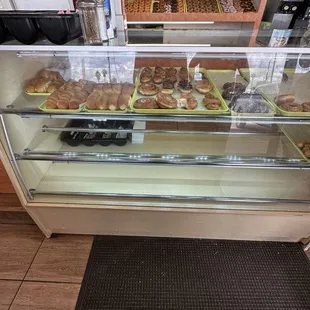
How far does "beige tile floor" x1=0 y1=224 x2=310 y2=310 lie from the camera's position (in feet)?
4.02

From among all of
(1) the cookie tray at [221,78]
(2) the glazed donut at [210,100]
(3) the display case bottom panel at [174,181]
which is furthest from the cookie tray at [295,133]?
(2) the glazed donut at [210,100]

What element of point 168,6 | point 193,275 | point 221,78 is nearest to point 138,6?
point 168,6

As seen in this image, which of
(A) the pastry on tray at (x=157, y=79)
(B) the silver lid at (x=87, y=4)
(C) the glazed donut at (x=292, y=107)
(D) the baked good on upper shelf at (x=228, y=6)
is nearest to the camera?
(B) the silver lid at (x=87, y=4)

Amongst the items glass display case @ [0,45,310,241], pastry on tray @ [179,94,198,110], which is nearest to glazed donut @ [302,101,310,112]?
glass display case @ [0,45,310,241]

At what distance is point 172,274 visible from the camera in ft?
4.34

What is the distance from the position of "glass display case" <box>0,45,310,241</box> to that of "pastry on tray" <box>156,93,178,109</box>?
0.03ft

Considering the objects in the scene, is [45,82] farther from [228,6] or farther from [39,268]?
[228,6]

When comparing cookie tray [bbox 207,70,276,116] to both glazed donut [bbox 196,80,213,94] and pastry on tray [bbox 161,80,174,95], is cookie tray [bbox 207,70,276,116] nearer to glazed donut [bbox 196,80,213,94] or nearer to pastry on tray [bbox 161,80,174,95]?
glazed donut [bbox 196,80,213,94]

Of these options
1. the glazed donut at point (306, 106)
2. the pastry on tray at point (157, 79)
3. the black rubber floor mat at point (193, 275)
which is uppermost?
the pastry on tray at point (157, 79)

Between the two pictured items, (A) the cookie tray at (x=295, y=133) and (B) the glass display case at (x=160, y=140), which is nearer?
(B) the glass display case at (x=160, y=140)

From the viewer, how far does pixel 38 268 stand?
53.5 inches

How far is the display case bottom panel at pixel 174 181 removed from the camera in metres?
1.35

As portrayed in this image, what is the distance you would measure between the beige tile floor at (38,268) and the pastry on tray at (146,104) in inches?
38.8

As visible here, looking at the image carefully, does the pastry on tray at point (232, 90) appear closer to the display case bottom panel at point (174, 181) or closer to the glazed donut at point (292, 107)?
the glazed donut at point (292, 107)
